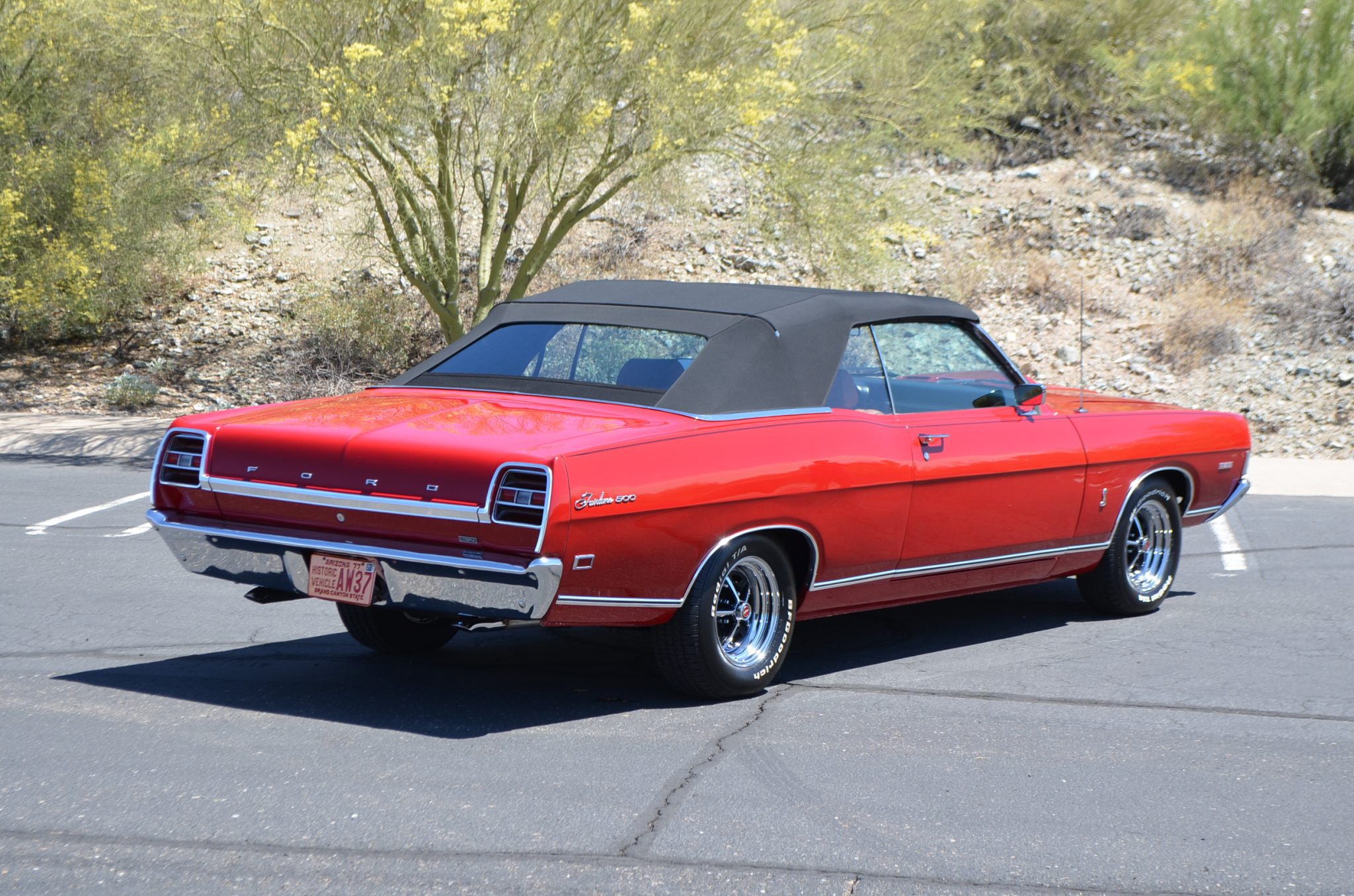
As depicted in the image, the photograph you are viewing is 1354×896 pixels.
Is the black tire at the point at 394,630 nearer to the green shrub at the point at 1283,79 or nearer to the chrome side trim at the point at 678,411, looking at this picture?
the chrome side trim at the point at 678,411

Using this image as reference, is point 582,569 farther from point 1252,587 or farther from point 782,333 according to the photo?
point 1252,587

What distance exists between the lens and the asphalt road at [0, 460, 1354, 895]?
3.87 meters

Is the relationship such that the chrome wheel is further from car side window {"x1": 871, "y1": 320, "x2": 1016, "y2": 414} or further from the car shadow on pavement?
car side window {"x1": 871, "y1": 320, "x2": 1016, "y2": 414}

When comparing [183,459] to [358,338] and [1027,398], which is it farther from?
[358,338]

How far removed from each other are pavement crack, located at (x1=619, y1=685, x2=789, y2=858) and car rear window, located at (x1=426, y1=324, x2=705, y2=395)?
1.28 meters

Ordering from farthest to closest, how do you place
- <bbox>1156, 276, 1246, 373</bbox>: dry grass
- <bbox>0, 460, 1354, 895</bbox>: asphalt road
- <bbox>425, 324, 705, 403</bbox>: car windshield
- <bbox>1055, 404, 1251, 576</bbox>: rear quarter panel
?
1. <bbox>1156, 276, 1246, 373</bbox>: dry grass
2. <bbox>1055, 404, 1251, 576</bbox>: rear quarter panel
3. <bbox>425, 324, 705, 403</bbox>: car windshield
4. <bbox>0, 460, 1354, 895</bbox>: asphalt road

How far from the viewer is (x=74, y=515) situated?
1021 cm

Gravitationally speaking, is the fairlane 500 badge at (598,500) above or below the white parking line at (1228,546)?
above

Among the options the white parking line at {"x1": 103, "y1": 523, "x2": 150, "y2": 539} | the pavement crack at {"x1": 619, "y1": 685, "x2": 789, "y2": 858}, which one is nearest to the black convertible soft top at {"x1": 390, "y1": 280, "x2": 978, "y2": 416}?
the pavement crack at {"x1": 619, "y1": 685, "x2": 789, "y2": 858}

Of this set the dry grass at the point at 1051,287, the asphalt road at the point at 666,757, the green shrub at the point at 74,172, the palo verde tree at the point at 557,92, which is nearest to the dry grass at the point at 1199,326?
the dry grass at the point at 1051,287

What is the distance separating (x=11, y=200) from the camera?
1708 centimetres

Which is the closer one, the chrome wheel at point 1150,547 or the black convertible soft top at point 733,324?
the black convertible soft top at point 733,324

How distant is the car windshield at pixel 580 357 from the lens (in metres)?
5.73

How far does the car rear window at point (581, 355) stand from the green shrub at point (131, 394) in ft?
41.8
